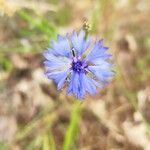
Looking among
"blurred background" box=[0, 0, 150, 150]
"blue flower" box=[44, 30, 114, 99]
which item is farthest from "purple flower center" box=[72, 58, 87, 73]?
"blurred background" box=[0, 0, 150, 150]

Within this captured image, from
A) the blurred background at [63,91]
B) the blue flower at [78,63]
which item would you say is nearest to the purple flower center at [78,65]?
the blue flower at [78,63]

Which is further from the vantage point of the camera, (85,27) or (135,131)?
(135,131)

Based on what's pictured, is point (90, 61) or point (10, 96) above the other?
point (10, 96)

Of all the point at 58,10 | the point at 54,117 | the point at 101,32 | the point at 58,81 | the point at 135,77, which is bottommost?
the point at 58,81

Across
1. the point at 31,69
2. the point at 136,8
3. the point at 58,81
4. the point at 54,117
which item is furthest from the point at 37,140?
the point at 136,8

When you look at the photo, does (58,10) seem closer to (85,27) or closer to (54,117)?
(54,117)

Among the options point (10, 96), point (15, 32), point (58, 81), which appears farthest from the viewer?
point (15, 32)

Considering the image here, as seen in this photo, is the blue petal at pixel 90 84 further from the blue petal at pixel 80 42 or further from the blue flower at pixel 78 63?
the blue petal at pixel 80 42

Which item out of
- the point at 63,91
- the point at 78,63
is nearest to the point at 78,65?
the point at 78,63
